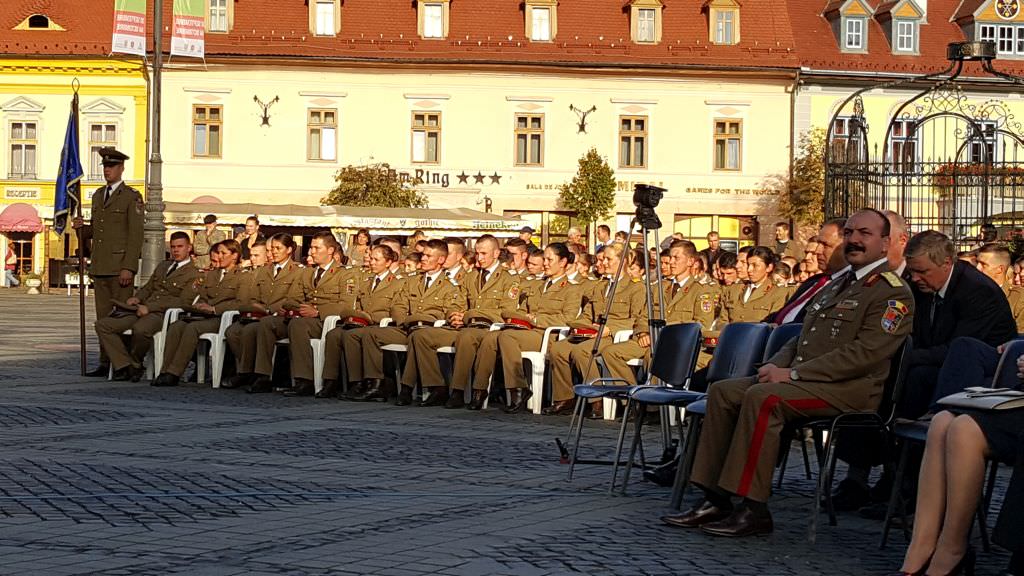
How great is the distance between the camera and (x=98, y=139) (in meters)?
51.7

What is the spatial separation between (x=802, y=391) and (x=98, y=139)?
45903 millimetres

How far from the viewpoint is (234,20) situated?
49.5 metres

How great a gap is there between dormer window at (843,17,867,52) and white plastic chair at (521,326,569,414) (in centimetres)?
3796

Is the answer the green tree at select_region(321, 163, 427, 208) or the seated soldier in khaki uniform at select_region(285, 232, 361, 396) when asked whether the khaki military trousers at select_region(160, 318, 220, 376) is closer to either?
the seated soldier in khaki uniform at select_region(285, 232, 361, 396)

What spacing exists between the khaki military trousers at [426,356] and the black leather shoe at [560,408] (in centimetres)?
137

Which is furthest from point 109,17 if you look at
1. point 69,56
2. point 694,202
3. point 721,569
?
point 721,569

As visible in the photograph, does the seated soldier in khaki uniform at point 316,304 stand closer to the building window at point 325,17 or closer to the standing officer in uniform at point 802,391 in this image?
the standing officer in uniform at point 802,391

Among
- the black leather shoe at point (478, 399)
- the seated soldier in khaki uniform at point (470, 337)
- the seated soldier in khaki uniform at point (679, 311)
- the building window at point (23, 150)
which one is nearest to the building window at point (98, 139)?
the building window at point (23, 150)

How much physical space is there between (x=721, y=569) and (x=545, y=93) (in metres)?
42.7

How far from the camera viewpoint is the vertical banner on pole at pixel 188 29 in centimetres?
3028

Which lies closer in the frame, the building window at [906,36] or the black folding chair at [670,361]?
the black folding chair at [670,361]

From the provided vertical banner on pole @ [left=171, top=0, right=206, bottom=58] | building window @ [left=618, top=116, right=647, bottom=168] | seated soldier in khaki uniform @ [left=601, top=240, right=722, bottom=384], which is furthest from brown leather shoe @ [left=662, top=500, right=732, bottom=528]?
building window @ [left=618, top=116, right=647, bottom=168]

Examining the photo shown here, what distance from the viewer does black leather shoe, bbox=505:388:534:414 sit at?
51.4 feet

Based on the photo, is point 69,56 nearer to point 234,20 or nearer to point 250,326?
point 234,20
